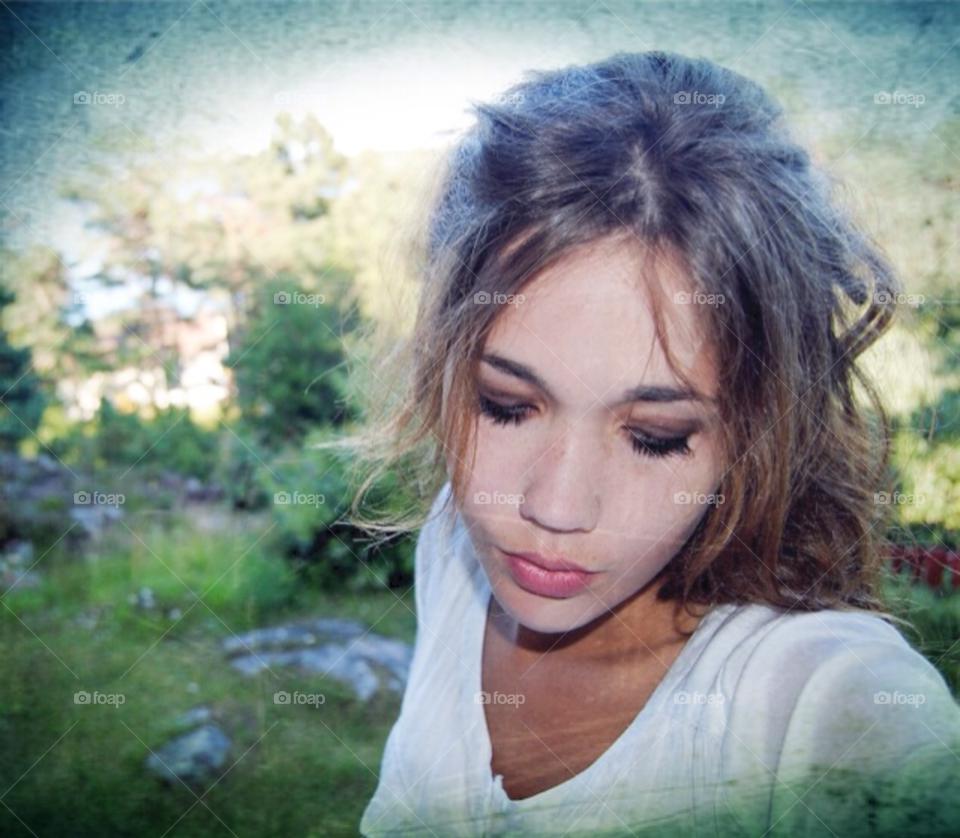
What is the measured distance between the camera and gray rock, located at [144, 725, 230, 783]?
2.09 m

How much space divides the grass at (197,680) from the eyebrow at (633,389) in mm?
588

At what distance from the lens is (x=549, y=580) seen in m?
1.84

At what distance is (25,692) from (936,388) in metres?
1.96

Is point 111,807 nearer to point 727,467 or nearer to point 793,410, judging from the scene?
point 727,467

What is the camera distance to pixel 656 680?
184 cm

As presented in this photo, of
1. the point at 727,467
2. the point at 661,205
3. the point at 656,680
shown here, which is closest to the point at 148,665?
the point at 656,680
